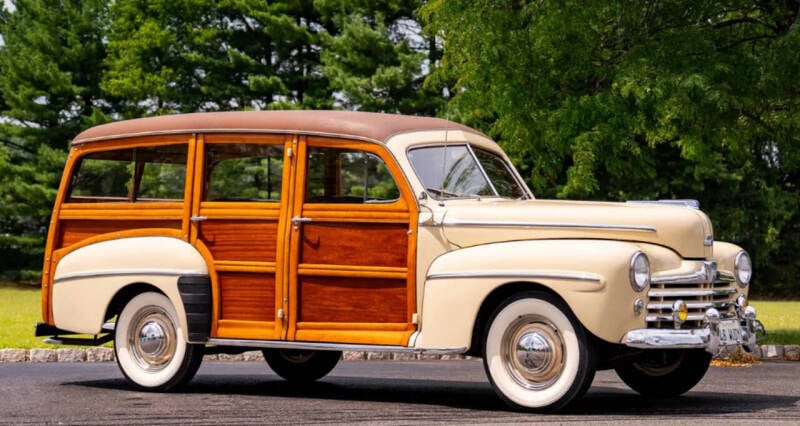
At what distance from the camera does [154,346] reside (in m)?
10.7

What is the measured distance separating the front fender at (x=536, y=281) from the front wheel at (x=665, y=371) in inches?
53.7

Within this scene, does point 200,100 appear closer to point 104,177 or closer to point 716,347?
point 104,177

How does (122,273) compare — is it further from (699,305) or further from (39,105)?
(39,105)

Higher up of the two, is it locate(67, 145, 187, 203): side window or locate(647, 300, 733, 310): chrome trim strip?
locate(67, 145, 187, 203): side window

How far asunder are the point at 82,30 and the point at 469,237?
1817 inches

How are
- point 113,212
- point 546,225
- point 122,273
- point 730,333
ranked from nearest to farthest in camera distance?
point 730,333 → point 546,225 → point 122,273 → point 113,212

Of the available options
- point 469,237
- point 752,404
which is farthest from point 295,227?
point 752,404

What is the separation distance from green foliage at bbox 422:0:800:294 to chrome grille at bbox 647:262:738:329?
7646mm

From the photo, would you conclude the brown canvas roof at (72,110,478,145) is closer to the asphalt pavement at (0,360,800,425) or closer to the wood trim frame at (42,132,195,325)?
the wood trim frame at (42,132,195,325)

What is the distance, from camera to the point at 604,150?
60.7 ft

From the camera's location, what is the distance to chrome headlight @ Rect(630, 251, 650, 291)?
27.8 feet

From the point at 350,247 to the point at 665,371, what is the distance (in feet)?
8.83

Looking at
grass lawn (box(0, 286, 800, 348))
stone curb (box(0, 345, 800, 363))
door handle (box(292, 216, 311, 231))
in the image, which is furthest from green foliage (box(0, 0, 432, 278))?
door handle (box(292, 216, 311, 231))

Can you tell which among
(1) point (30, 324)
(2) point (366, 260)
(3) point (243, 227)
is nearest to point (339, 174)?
(2) point (366, 260)
